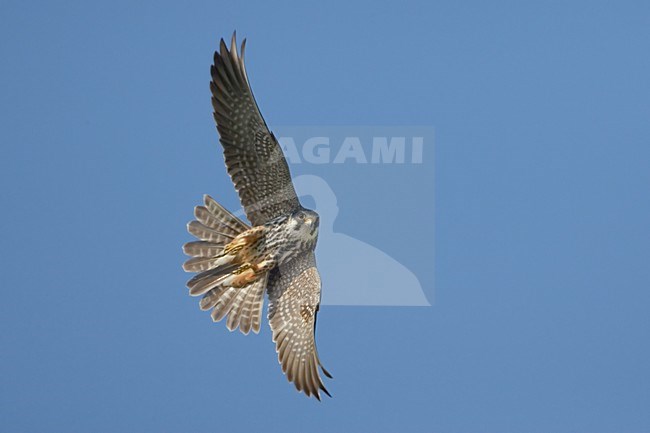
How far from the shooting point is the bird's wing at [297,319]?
1049cm

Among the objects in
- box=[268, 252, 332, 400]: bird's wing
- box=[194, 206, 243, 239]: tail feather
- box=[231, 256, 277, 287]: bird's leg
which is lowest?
box=[268, 252, 332, 400]: bird's wing

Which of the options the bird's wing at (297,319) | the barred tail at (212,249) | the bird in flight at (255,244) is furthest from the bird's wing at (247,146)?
the bird's wing at (297,319)

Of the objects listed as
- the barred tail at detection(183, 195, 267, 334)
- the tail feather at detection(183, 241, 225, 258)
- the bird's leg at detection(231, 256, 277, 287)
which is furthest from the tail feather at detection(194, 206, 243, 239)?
the bird's leg at detection(231, 256, 277, 287)

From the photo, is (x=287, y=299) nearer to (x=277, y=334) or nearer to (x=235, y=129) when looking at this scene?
(x=277, y=334)

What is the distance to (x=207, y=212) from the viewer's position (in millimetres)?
10164

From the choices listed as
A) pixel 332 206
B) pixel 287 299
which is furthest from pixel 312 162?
pixel 287 299

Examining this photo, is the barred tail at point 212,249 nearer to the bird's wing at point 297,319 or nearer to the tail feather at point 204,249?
the tail feather at point 204,249

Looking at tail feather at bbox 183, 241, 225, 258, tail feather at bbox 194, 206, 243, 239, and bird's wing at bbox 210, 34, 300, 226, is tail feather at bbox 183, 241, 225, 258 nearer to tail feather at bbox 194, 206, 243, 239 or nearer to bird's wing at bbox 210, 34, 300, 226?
tail feather at bbox 194, 206, 243, 239

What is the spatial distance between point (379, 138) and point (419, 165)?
0.38m

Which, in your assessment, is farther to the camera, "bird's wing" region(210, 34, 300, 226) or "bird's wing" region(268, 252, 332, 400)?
"bird's wing" region(268, 252, 332, 400)

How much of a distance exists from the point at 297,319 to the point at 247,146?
153 centimetres

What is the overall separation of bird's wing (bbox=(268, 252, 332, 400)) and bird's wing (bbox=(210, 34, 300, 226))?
0.52 metres

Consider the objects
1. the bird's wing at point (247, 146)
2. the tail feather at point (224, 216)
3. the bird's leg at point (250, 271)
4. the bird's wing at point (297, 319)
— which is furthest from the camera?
the bird's wing at point (297, 319)

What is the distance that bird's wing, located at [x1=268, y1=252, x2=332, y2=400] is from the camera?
10492mm
